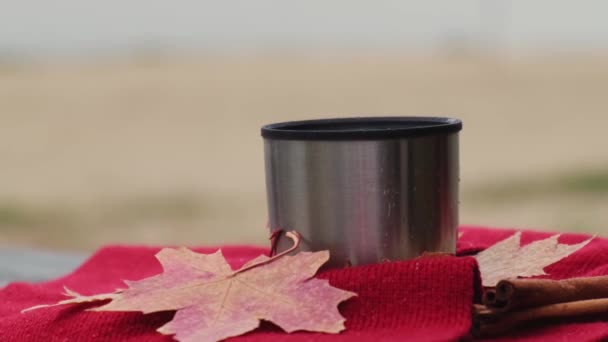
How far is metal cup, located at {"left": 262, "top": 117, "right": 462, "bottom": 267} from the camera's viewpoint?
0.56m

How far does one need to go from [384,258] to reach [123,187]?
327 centimetres

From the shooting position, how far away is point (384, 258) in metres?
0.58

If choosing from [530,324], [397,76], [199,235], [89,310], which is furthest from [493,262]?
[397,76]

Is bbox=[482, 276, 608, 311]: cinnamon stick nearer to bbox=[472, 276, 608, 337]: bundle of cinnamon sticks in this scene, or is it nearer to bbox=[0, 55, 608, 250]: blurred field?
bbox=[472, 276, 608, 337]: bundle of cinnamon sticks

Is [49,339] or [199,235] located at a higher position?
[49,339]

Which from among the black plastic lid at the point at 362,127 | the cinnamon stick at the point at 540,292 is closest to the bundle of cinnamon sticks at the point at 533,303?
the cinnamon stick at the point at 540,292

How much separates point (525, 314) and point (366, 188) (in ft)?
0.40

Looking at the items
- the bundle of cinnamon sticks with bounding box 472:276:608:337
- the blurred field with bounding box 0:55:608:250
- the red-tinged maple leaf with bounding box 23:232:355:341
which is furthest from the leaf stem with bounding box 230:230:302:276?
the blurred field with bounding box 0:55:608:250

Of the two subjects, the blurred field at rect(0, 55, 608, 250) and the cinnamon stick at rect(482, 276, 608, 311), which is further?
the blurred field at rect(0, 55, 608, 250)

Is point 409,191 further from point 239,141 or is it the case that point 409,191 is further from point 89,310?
point 239,141

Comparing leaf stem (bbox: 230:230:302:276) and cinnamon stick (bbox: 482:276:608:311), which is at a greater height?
leaf stem (bbox: 230:230:302:276)

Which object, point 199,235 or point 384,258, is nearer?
point 384,258

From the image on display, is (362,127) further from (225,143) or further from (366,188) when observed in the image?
(225,143)

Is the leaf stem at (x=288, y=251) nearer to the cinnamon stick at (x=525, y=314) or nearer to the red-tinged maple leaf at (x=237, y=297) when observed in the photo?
the red-tinged maple leaf at (x=237, y=297)
